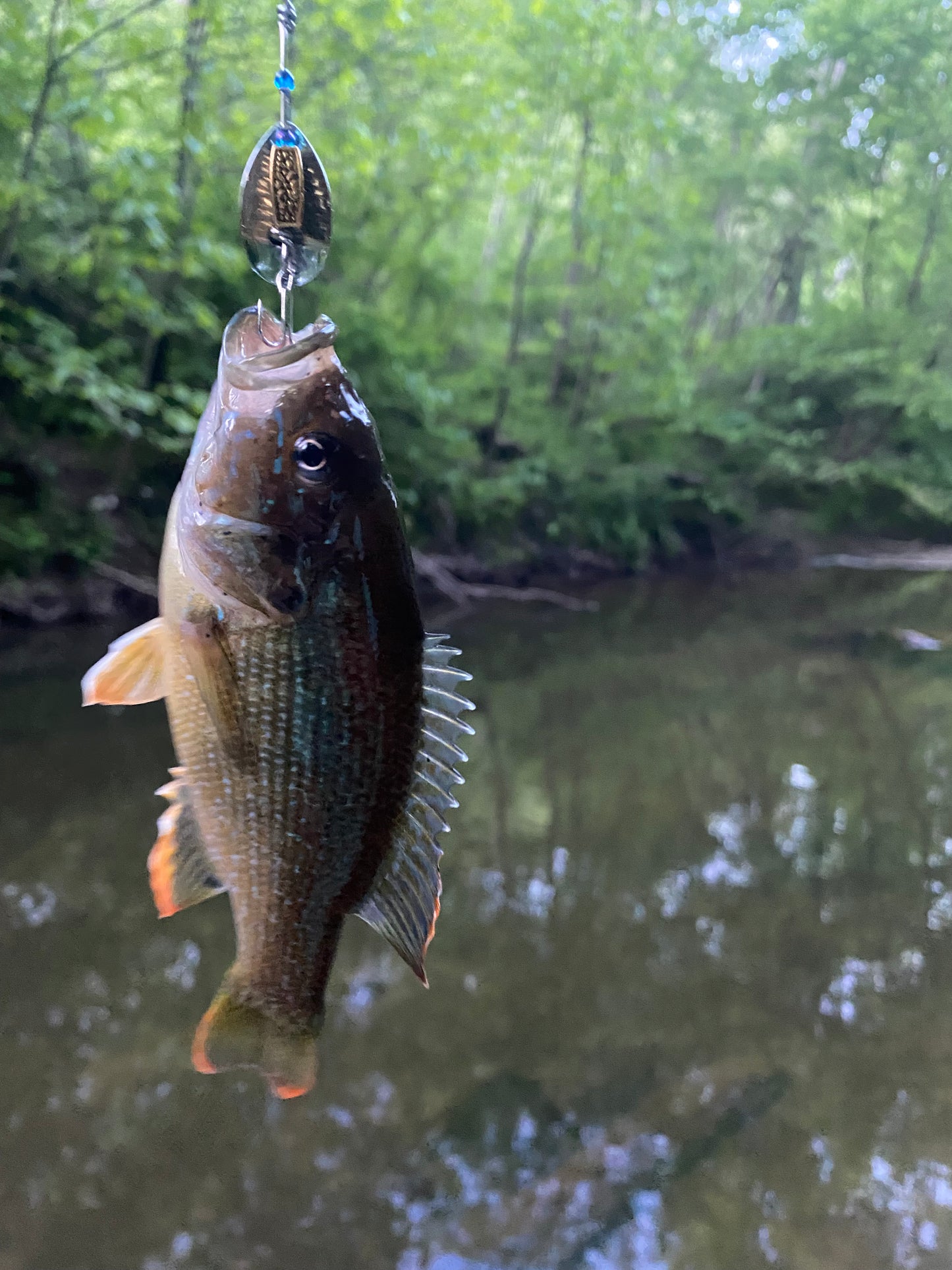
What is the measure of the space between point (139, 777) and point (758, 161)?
1588 cm

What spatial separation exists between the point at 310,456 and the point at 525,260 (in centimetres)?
1214

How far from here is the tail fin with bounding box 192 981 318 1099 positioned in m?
0.95

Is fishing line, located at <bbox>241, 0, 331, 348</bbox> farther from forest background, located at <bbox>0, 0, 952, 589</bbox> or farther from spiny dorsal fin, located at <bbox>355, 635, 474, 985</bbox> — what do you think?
forest background, located at <bbox>0, 0, 952, 589</bbox>

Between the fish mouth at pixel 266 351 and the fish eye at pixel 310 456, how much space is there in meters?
0.07

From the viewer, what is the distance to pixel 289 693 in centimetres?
92

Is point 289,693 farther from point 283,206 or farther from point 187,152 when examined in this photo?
point 187,152

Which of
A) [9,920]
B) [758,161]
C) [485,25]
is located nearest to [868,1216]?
[9,920]

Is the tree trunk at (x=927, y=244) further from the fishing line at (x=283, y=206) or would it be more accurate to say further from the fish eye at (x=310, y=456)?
the fish eye at (x=310, y=456)

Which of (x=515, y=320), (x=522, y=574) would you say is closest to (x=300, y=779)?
(x=522, y=574)

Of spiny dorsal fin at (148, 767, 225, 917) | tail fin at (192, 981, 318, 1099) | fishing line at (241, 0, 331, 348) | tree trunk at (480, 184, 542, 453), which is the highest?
tree trunk at (480, 184, 542, 453)

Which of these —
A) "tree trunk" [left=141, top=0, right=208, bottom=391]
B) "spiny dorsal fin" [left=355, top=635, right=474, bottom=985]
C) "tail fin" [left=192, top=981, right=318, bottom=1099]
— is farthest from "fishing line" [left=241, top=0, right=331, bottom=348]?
"tree trunk" [left=141, top=0, right=208, bottom=391]

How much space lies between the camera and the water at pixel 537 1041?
7.64 feet

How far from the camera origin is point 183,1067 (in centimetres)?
282

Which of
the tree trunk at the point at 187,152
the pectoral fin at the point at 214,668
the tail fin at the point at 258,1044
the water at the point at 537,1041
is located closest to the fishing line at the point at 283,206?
the pectoral fin at the point at 214,668
